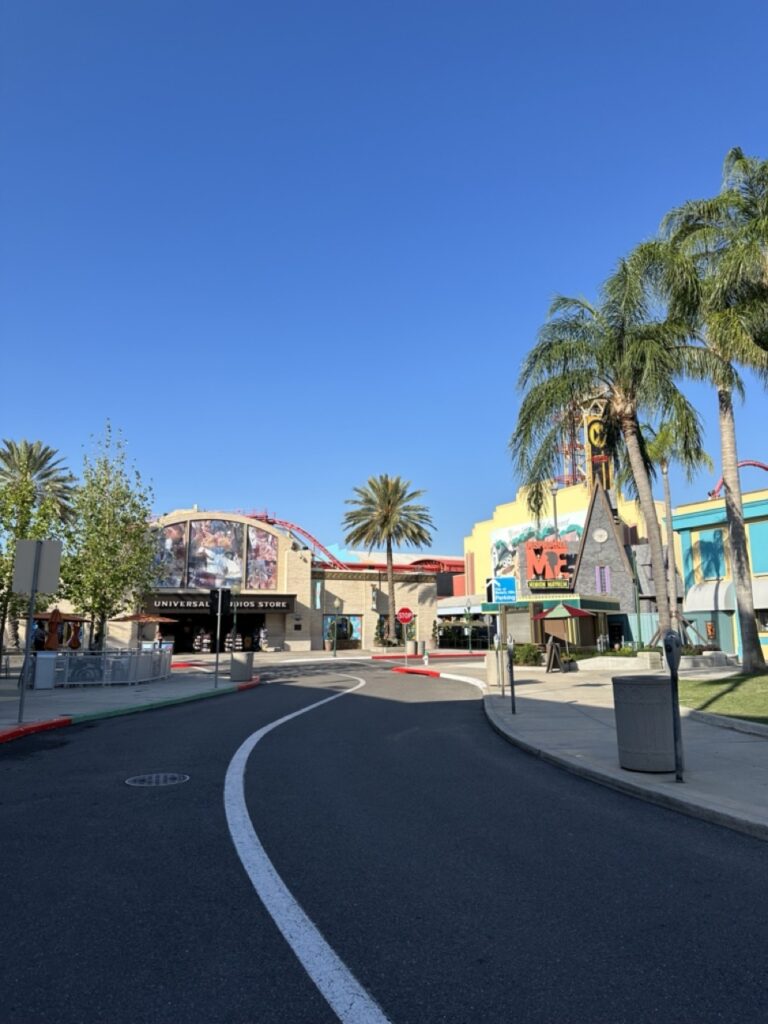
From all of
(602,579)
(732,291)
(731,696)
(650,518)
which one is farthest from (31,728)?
(602,579)

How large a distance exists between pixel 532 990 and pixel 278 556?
51.7 metres

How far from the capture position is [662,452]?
31172 millimetres

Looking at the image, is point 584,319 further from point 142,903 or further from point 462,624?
point 462,624

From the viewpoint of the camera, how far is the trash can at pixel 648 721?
784 cm

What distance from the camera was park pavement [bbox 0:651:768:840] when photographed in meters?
6.96

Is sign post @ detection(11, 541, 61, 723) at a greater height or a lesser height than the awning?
lesser

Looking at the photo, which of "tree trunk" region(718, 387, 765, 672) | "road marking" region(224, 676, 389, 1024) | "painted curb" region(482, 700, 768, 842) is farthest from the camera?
"tree trunk" region(718, 387, 765, 672)

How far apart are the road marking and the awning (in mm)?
33295

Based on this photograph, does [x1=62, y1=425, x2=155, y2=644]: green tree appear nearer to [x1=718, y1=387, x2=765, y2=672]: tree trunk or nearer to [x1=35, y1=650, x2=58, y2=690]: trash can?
[x1=35, y1=650, x2=58, y2=690]: trash can

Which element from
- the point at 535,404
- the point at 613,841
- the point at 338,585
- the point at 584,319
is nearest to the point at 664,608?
the point at 535,404

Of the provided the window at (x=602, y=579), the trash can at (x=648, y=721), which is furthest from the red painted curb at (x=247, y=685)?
the window at (x=602, y=579)

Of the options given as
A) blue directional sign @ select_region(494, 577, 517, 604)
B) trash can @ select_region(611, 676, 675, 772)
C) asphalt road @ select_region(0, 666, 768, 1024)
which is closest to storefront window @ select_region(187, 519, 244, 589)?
blue directional sign @ select_region(494, 577, 517, 604)

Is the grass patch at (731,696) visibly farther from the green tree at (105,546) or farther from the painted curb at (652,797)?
the green tree at (105,546)

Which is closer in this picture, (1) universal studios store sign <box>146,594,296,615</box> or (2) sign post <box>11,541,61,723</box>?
(2) sign post <box>11,541,61,723</box>
